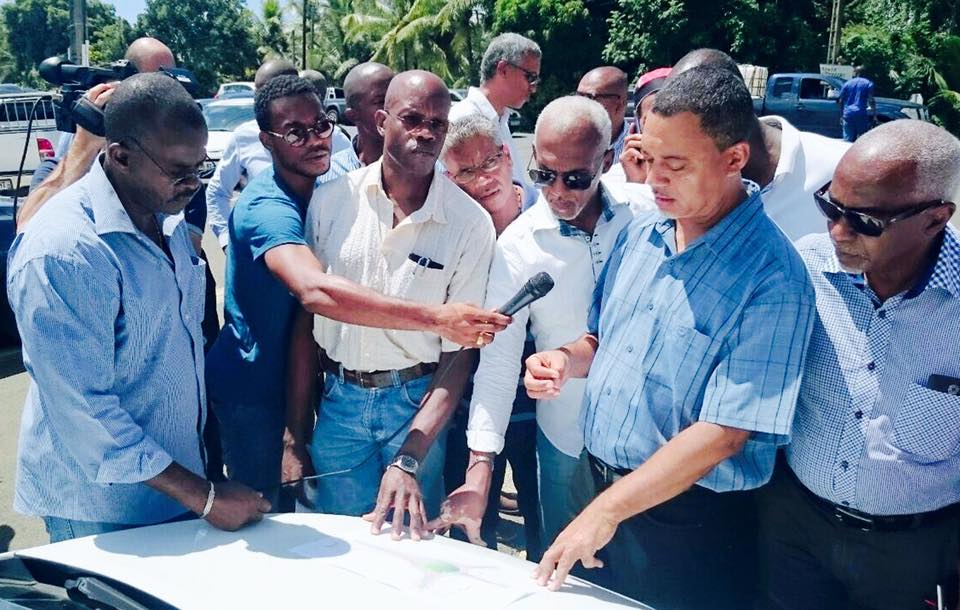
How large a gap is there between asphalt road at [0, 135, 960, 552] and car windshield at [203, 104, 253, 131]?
6.02 m

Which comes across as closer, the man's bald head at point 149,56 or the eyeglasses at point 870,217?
the eyeglasses at point 870,217

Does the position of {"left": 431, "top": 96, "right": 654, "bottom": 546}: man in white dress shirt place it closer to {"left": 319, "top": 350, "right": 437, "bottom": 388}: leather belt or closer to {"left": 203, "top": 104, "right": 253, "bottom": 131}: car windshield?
{"left": 319, "top": 350, "right": 437, "bottom": 388}: leather belt

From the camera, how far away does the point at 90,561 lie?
6.06 ft

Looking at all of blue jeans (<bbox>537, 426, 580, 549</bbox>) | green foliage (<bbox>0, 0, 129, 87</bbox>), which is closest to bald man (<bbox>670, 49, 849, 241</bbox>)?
blue jeans (<bbox>537, 426, 580, 549</bbox>)

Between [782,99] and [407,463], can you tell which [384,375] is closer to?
[407,463]

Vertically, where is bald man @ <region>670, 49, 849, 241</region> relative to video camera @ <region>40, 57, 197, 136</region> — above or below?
below

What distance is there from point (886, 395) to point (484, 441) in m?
1.11

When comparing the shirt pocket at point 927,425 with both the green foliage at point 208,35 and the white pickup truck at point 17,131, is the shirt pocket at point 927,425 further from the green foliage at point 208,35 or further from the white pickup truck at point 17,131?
the green foliage at point 208,35

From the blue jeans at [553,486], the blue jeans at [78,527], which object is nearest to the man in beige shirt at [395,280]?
the blue jeans at [553,486]

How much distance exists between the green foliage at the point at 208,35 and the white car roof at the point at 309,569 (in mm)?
47129

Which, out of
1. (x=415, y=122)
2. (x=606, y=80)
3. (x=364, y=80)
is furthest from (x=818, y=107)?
(x=415, y=122)

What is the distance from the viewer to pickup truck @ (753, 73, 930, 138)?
16641mm

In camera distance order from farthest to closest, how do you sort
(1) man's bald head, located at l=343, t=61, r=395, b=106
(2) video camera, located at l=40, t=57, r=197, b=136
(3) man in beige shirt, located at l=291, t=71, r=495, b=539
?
(1) man's bald head, located at l=343, t=61, r=395, b=106, (2) video camera, located at l=40, t=57, r=197, b=136, (3) man in beige shirt, located at l=291, t=71, r=495, b=539

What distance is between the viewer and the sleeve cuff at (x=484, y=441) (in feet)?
8.04
